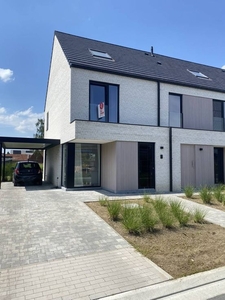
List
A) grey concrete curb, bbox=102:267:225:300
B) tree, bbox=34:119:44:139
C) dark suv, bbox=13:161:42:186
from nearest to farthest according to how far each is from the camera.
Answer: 1. grey concrete curb, bbox=102:267:225:300
2. dark suv, bbox=13:161:42:186
3. tree, bbox=34:119:44:139

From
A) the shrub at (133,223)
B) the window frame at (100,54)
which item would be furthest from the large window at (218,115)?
the shrub at (133,223)

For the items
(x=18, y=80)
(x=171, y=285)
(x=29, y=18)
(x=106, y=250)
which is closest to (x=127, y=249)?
(x=106, y=250)

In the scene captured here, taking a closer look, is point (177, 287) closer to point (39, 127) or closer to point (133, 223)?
point (133, 223)

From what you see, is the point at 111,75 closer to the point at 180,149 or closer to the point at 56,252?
the point at 180,149

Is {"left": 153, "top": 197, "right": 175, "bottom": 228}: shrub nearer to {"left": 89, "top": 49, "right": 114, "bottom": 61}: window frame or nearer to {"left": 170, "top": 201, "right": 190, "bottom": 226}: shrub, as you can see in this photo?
{"left": 170, "top": 201, "right": 190, "bottom": 226}: shrub

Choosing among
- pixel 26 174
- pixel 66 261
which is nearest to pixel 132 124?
pixel 26 174

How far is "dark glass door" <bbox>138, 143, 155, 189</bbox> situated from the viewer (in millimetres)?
11039

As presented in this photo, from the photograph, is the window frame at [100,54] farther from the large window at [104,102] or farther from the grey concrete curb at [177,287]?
the grey concrete curb at [177,287]

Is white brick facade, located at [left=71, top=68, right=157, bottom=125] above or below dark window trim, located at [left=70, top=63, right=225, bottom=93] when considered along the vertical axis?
below

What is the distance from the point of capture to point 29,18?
35.7 ft

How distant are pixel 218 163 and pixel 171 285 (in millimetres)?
12077

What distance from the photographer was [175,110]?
1298cm

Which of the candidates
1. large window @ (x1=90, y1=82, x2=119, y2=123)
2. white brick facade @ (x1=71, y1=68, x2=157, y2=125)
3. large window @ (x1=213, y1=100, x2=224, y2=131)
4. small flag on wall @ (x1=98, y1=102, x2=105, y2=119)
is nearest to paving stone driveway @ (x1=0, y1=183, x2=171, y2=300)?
small flag on wall @ (x1=98, y1=102, x2=105, y2=119)

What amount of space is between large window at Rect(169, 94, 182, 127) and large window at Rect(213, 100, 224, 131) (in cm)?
268
